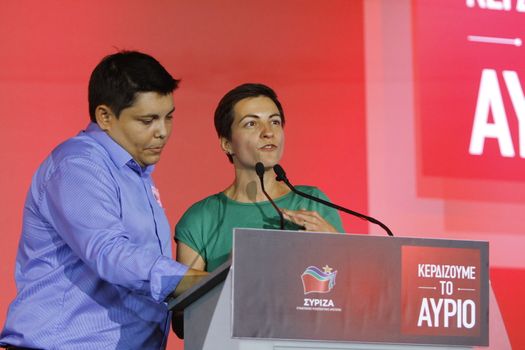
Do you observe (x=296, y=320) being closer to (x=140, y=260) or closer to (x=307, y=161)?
(x=140, y=260)

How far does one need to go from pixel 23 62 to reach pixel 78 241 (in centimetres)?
166

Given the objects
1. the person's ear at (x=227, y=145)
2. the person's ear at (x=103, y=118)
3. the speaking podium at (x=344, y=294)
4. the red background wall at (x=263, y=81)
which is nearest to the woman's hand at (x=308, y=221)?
the person's ear at (x=227, y=145)

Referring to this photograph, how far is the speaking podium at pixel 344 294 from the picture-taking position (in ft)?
5.04

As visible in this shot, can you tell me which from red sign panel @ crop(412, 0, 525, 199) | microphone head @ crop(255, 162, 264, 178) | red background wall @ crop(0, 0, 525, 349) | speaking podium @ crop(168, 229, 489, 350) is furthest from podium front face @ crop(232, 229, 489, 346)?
red sign panel @ crop(412, 0, 525, 199)

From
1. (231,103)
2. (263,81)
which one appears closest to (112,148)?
(231,103)

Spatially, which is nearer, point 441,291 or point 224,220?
point 441,291

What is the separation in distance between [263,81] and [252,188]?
1.00 m

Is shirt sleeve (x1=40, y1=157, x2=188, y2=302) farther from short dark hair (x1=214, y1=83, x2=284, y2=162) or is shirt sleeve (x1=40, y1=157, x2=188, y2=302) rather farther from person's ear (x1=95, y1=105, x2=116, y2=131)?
short dark hair (x1=214, y1=83, x2=284, y2=162)

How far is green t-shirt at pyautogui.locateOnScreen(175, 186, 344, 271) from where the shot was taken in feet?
8.47

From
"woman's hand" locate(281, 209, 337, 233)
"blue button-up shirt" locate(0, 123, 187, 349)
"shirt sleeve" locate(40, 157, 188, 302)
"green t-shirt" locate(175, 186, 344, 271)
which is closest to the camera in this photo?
"shirt sleeve" locate(40, 157, 188, 302)

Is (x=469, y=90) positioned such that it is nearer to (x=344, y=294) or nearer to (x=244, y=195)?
(x=244, y=195)

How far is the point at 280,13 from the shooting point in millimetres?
3695

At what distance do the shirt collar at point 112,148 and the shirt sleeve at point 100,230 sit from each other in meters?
0.10

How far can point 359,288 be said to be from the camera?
160 cm
